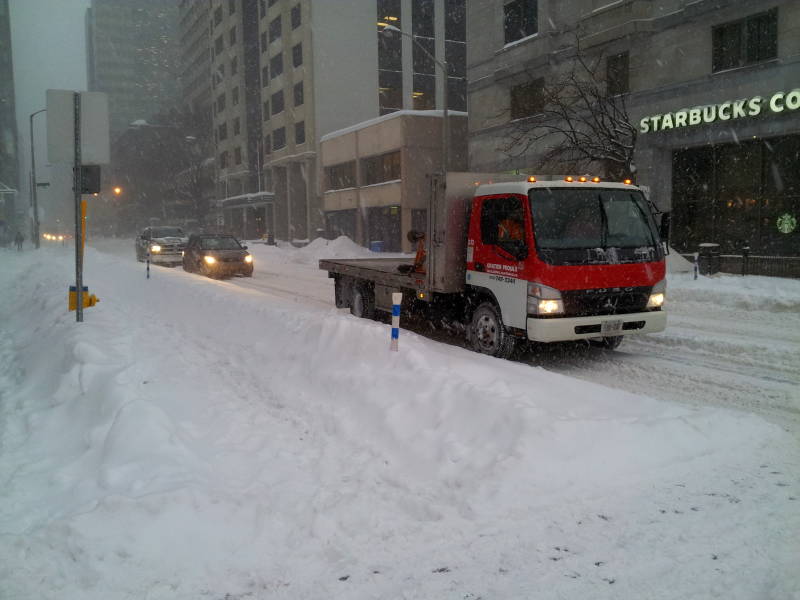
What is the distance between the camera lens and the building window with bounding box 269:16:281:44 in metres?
55.7

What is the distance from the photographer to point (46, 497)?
183 inches

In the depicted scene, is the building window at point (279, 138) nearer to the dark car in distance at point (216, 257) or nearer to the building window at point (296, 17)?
the building window at point (296, 17)

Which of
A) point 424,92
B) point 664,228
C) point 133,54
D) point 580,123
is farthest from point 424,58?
point 133,54

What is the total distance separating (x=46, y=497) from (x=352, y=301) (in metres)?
8.35

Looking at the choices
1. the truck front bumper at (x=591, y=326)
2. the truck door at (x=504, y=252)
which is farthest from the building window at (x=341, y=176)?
the truck front bumper at (x=591, y=326)

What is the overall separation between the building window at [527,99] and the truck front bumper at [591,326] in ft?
70.2

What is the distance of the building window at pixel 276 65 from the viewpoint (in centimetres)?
5575

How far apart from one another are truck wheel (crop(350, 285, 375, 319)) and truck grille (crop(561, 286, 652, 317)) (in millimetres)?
4637

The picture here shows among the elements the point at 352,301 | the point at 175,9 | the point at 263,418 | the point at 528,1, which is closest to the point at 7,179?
the point at 528,1

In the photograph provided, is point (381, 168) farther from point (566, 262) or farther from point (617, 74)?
point (566, 262)

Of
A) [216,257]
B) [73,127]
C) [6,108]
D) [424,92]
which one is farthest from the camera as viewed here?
[6,108]

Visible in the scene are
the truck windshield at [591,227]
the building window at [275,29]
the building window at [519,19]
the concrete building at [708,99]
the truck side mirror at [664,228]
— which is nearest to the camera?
the truck windshield at [591,227]

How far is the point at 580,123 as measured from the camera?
25.9 metres

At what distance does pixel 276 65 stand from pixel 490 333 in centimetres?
5381
